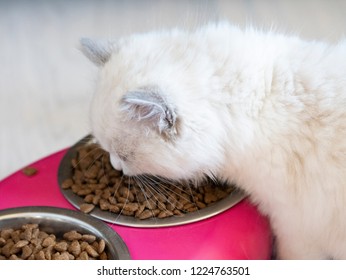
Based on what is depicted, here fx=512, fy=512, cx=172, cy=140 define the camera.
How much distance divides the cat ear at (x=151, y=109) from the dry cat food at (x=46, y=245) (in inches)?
14.5

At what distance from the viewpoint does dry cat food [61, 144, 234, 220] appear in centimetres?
147

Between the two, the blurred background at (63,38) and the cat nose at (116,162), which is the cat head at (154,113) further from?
the blurred background at (63,38)

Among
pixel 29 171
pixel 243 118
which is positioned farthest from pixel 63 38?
pixel 243 118

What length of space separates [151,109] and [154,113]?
0.05 ft

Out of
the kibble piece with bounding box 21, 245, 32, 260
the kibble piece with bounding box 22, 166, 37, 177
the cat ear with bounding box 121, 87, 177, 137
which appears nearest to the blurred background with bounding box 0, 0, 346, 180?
the kibble piece with bounding box 22, 166, 37, 177

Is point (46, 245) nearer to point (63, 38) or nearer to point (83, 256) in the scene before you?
point (83, 256)

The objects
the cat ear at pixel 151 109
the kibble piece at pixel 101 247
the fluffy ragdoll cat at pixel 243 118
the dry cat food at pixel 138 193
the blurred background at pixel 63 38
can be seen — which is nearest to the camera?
the cat ear at pixel 151 109

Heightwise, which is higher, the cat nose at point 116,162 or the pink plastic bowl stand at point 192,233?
the cat nose at point 116,162

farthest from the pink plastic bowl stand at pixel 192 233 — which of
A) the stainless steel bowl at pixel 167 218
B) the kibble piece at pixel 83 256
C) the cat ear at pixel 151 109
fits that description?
the cat ear at pixel 151 109

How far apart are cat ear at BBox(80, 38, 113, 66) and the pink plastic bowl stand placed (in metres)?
0.43

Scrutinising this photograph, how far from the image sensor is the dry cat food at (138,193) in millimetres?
1473

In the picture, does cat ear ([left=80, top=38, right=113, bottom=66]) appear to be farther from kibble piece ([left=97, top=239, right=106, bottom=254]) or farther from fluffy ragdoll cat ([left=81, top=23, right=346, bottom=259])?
kibble piece ([left=97, top=239, right=106, bottom=254])

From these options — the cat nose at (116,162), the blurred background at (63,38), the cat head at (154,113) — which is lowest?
the blurred background at (63,38)

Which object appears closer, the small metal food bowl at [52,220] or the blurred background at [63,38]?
the small metal food bowl at [52,220]
